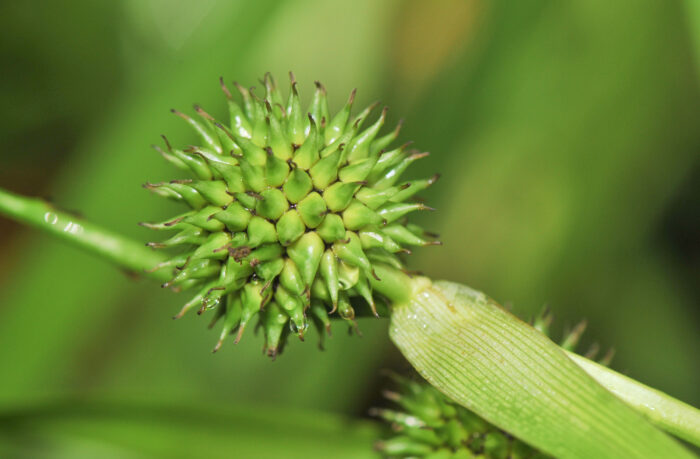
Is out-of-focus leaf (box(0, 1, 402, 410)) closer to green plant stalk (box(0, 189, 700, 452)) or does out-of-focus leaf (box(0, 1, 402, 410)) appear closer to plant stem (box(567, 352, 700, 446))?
green plant stalk (box(0, 189, 700, 452))

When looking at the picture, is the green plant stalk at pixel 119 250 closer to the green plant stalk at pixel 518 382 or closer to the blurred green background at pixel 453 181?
the green plant stalk at pixel 518 382

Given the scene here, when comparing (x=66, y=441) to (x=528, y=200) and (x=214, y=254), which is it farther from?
(x=528, y=200)

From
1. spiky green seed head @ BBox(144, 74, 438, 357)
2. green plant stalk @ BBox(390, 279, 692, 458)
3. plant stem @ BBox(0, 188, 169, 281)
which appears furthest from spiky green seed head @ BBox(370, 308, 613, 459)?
plant stem @ BBox(0, 188, 169, 281)

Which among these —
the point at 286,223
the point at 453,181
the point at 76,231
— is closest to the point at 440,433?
the point at 286,223

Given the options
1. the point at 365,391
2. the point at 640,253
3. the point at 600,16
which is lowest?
the point at 365,391

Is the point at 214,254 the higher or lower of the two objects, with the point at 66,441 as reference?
higher

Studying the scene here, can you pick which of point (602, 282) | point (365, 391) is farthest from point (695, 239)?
point (365, 391)
